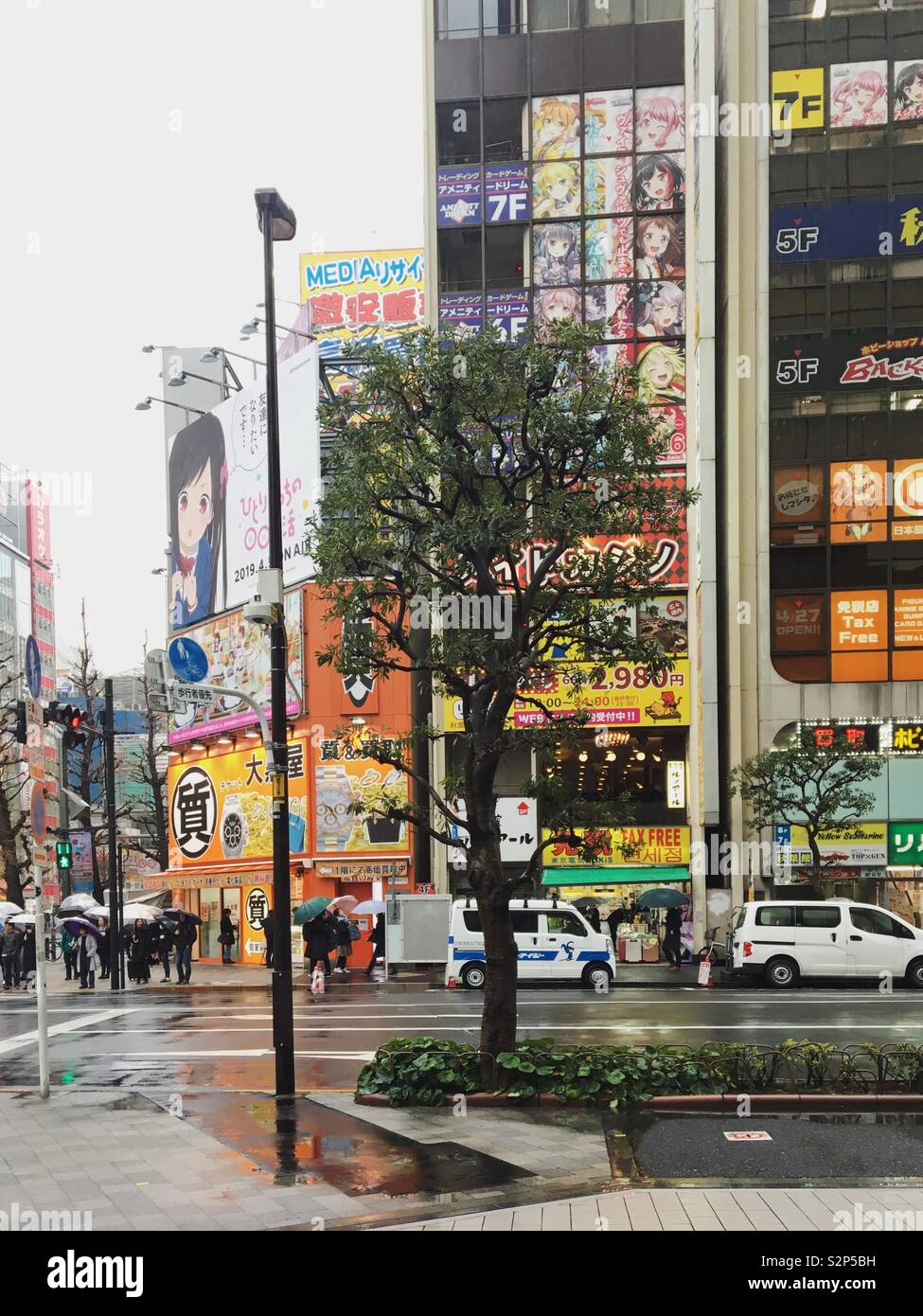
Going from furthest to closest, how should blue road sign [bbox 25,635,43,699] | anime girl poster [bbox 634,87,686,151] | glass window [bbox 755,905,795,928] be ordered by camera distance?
anime girl poster [bbox 634,87,686,151], glass window [bbox 755,905,795,928], blue road sign [bbox 25,635,43,699]

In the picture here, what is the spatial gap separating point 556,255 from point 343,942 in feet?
70.8

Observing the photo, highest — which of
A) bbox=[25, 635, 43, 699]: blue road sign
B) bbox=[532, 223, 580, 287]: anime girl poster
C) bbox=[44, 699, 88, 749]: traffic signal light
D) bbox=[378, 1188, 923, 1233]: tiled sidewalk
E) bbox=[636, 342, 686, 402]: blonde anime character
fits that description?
bbox=[532, 223, 580, 287]: anime girl poster

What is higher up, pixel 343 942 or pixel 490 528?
pixel 490 528

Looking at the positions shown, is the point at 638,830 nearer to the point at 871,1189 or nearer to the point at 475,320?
the point at 475,320

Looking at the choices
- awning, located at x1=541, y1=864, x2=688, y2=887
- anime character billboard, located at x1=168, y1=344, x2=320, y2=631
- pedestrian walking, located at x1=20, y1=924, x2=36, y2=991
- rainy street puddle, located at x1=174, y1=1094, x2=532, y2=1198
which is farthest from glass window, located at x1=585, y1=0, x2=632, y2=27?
rainy street puddle, located at x1=174, y1=1094, x2=532, y2=1198

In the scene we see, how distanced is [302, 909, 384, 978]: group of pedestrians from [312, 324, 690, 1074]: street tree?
15547 millimetres

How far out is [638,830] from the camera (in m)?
36.2

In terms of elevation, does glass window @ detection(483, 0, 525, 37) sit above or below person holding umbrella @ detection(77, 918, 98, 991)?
above

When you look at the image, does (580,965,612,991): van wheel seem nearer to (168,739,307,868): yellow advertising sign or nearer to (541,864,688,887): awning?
(541,864,688,887): awning

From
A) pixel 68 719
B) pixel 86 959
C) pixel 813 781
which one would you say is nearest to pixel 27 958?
pixel 86 959

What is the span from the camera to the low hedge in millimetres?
12344

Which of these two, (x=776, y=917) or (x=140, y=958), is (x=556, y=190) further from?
(x=140, y=958)

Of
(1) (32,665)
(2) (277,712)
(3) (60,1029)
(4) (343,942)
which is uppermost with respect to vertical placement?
(1) (32,665)

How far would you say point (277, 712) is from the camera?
13516 mm
